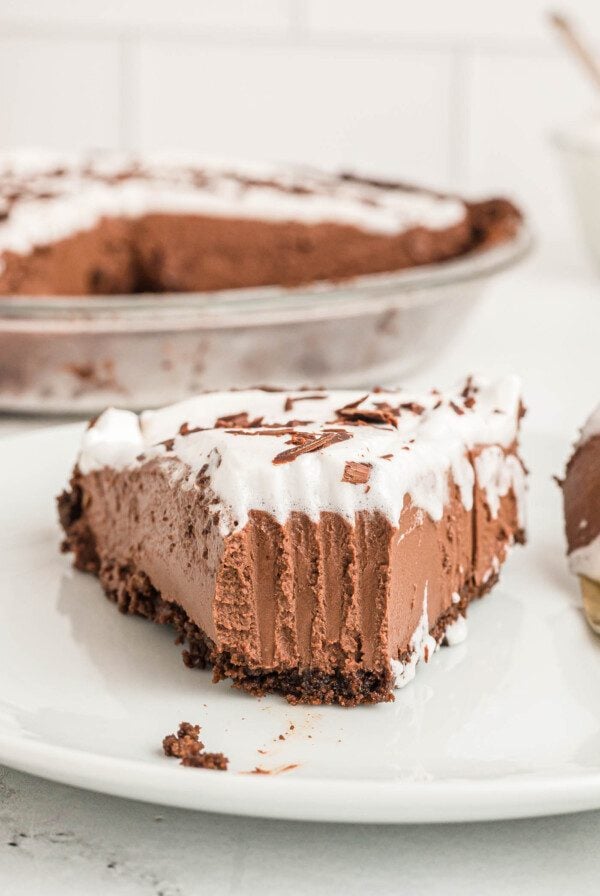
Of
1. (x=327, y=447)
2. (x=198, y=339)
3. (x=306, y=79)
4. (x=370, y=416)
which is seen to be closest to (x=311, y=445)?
(x=327, y=447)

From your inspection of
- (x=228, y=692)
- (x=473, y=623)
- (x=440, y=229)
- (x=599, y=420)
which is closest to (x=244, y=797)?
(x=228, y=692)

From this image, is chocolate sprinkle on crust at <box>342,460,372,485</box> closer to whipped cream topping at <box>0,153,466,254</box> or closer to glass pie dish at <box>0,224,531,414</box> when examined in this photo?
glass pie dish at <box>0,224,531,414</box>

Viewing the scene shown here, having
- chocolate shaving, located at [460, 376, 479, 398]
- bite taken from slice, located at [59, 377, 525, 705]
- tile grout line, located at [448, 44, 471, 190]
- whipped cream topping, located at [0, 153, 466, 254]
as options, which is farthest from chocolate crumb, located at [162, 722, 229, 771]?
tile grout line, located at [448, 44, 471, 190]

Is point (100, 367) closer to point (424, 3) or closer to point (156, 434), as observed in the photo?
point (156, 434)

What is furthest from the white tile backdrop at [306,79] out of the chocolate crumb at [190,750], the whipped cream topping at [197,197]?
the chocolate crumb at [190,750]

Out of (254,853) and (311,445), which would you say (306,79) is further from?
(254,853)

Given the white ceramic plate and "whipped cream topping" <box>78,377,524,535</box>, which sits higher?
"whipped cream topping" <box>78,377,524,535</box>

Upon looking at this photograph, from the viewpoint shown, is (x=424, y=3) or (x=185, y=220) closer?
(x=185, y=220)
